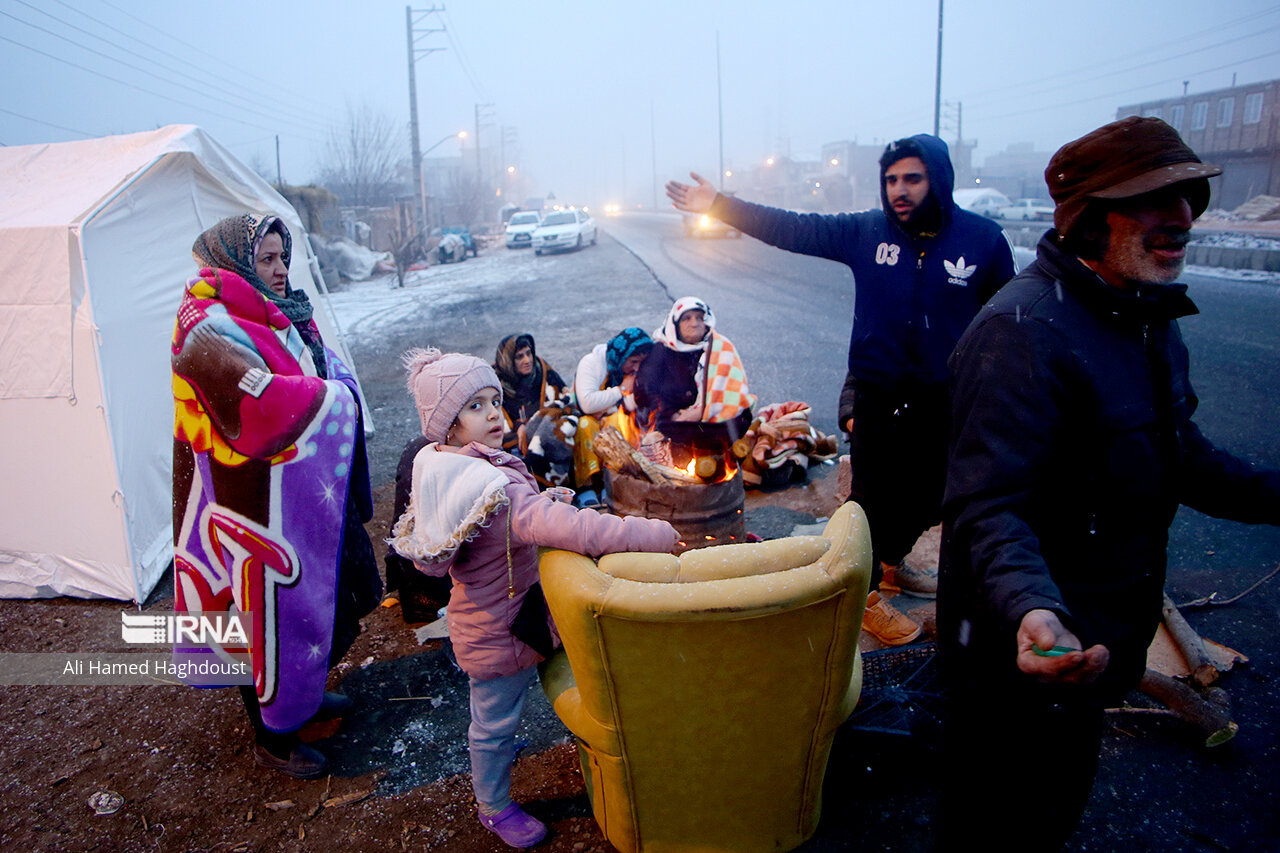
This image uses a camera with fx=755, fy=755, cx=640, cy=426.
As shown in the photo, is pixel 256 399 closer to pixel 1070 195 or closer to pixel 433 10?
pixel 1070 195

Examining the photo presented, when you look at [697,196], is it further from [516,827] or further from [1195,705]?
[1195,705]

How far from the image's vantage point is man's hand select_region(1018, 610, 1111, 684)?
1375 mm

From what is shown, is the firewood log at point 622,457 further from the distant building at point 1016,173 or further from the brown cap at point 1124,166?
the distant building at point 1016,173

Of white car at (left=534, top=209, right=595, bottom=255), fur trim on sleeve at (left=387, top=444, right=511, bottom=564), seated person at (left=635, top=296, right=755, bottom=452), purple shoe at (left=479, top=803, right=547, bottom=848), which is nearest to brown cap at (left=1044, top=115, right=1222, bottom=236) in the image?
fur trim on sleeve at (left=387, top=444, right=511, bottom=564)

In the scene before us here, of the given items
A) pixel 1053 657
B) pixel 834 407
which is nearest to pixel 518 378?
pixel 834 407

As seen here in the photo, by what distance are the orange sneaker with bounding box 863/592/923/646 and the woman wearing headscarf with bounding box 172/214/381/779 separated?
2360 mm

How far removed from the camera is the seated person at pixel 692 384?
16.1 ft

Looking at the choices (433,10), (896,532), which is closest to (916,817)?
(896,532)

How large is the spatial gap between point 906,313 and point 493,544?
1947mm

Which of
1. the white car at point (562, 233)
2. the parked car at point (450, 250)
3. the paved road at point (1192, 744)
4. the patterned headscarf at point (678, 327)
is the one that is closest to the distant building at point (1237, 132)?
the white car at point (562, 233)

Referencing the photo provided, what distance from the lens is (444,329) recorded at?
13352mm

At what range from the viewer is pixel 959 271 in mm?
3078

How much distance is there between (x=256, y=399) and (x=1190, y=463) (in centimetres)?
285

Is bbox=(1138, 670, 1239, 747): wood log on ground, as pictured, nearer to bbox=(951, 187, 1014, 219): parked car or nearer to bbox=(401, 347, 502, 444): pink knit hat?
bbox=(401, 347, 502, 444): pink knit hat
